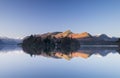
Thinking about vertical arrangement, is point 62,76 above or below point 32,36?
below

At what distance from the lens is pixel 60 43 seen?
122750mm

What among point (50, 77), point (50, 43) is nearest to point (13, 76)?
point (50, 77)

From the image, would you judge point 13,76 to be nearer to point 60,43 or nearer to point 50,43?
point 50,43

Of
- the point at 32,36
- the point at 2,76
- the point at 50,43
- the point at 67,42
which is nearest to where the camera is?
the point at 2,76

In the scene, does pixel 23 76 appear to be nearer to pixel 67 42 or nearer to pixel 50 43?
pixel 50 43

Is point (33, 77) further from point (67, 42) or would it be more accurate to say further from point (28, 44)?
point (67, 42)

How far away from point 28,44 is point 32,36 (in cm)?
319

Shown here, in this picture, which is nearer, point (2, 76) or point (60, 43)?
point (2, 76)

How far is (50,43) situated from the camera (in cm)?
11112

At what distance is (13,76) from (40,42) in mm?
90418

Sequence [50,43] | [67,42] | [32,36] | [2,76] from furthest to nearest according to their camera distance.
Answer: [67,42] → [32,36] → [50,43] → [2,76]

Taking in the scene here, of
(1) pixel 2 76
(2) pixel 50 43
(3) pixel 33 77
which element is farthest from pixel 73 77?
(2) pixel 50 43

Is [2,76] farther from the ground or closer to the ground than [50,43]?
closer to the ground

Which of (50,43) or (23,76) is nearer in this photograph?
(23,76)
